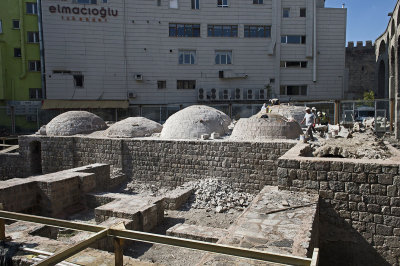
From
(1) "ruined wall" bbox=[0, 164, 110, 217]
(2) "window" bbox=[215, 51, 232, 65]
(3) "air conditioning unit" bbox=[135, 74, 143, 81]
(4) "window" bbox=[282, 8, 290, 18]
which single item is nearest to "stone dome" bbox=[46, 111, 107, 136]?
(1) "ruined wall" bbox=[0, 164, 110, 217]

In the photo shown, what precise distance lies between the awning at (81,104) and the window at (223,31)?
29.1 feet

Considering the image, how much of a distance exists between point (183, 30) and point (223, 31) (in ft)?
10.6

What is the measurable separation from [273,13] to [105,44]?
533 inches

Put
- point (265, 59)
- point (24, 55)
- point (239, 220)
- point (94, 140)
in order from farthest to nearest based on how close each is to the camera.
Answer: point (265, 59)
point (24, 55)
point (94, 140)
point (239, 220)

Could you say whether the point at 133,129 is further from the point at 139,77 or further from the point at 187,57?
the point at 187,57

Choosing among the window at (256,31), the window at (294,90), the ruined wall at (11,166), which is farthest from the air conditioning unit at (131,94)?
the window at (294,90)

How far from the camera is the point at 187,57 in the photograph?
24734 millimetres

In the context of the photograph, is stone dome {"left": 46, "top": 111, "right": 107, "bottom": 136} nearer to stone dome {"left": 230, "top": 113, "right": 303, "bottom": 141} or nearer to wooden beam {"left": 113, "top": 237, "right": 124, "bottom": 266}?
stone dome {"left": 230, "top": 113, "right": 303, "bottom": 141}

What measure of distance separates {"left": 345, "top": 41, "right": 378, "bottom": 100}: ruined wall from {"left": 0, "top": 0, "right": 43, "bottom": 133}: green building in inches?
1206

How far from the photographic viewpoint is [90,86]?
2370 centimetres

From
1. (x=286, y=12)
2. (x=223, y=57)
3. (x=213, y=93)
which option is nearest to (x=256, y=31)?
(x=286, y=12)

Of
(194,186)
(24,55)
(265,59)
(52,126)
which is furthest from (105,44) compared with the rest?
(194,186)

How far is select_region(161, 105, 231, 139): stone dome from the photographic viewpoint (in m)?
11.9

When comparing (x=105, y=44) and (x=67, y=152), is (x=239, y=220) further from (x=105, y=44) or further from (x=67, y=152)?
(x=105, y=44)
